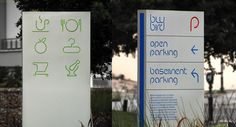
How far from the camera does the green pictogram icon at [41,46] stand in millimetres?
7785

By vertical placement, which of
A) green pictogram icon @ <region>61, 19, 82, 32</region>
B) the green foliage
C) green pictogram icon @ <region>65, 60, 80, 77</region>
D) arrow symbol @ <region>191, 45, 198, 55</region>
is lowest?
the green foliage

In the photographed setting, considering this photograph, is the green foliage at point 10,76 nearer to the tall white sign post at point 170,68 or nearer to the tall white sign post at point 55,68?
the tall white sign post at point 55,68

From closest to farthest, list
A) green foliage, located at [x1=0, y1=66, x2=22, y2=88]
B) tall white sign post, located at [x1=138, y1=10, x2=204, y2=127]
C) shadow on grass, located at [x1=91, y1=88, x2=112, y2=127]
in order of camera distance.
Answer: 1. tall white sign post, located at [x1=138, y1=10, x2=204, y2=127]
2. shadow on grass, located at [x1=91, y1=88, x2=112, y2=127]
3. green foliage, located at [x1=0, y1=66, x2=22, y2=88]

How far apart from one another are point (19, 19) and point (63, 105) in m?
2.90

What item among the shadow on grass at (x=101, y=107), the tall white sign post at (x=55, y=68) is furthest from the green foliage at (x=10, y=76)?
the tall white sign post at (x=55, y=68)

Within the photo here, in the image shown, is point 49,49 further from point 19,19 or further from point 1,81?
point 1,81

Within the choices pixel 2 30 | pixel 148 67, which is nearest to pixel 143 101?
pixel 148 67

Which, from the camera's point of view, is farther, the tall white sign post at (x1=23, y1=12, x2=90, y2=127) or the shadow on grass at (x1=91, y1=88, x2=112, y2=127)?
the shadow on grass at (x1=91, y1=88, x2=112, y2=127)

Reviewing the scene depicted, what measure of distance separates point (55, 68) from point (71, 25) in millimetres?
653

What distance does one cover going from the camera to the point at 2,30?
35.8 ft

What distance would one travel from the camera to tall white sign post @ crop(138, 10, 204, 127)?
762 centimetres

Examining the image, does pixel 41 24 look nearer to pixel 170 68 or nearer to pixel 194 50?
pixel 170 68

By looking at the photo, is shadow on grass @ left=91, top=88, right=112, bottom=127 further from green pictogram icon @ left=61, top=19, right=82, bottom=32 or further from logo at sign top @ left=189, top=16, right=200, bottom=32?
logo at sign top @ left=189, top=16, right=200, bottom=32

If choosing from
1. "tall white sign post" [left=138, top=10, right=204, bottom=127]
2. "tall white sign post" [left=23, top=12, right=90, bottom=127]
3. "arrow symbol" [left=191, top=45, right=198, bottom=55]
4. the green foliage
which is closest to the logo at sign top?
"tall white sign post" [left=138, top=10, right=204, bottom=127]
